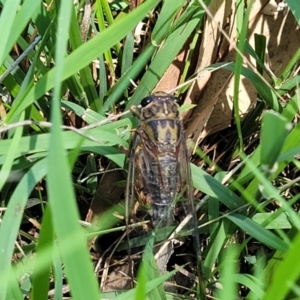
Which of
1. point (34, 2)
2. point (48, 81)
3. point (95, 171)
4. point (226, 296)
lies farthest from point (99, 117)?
point (226, 296)

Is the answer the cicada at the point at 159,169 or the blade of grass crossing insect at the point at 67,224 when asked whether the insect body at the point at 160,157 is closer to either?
the cicada at the point at 159,169

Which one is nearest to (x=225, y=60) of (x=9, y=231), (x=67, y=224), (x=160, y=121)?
(x=160, y=121)

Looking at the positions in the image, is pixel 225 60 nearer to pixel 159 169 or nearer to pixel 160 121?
pixel 160 121

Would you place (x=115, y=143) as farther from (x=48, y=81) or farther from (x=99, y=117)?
(x=48, y=81)

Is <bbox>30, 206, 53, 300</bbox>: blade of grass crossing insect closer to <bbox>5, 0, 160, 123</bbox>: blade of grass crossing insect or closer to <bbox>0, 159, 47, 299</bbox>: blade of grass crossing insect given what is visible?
<bbox>0, 159, 47, 299</bbox>: blade of grass crossing insect

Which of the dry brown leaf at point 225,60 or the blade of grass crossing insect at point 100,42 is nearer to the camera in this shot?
the blade of grass crossing insect at point 100,42

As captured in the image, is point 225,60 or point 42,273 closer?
point 42,273

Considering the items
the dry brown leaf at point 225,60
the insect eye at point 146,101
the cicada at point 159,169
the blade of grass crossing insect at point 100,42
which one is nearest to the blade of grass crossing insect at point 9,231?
the blade of grass crossing insect at point 100,42
